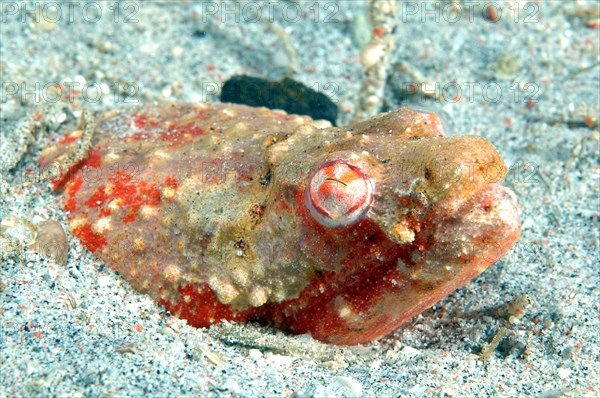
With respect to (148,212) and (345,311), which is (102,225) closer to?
(148,212)

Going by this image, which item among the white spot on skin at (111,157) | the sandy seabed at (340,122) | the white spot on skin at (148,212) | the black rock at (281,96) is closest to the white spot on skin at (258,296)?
the sandy seabed at (340,122)

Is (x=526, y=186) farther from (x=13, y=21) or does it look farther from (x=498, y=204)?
(x=13, y=21)

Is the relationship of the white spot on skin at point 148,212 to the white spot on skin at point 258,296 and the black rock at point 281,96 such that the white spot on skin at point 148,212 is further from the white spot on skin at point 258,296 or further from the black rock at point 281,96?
the black rock at point 281,96

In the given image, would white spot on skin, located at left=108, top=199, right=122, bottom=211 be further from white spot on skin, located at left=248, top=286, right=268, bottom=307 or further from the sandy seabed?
white spot on skin, located at left=248, top=286, right=268, bottom=307

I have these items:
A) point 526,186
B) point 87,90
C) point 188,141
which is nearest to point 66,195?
point 188,141

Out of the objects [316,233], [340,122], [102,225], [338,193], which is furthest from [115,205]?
[340,122]

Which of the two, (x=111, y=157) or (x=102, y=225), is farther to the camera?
(x=111, y=157)
